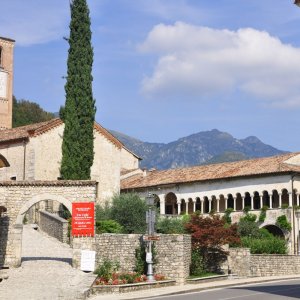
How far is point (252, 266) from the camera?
39.6 metres

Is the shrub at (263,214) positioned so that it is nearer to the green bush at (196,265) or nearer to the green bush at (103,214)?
the green bush at (103,214)

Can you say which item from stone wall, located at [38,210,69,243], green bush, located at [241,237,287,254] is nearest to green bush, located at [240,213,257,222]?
green bush, located at [241,237,287,254]

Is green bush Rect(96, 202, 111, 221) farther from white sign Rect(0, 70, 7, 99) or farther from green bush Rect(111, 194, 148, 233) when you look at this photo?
white sign Rect(0, 70, 7, 99)

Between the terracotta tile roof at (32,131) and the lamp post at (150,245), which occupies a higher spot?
the terracotta tile roof at (32,131)

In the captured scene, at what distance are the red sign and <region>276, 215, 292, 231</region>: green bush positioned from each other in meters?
25.2

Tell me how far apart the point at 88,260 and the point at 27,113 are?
64.4 meters

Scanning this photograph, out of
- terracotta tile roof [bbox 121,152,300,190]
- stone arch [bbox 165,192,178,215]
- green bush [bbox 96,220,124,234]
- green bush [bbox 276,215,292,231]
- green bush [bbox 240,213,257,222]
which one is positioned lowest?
green bush [bbox 96,220,124,234]

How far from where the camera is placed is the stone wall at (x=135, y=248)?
31.0 metres

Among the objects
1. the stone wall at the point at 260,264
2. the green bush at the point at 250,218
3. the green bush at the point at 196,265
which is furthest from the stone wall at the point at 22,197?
the green bush at the point at 250,218

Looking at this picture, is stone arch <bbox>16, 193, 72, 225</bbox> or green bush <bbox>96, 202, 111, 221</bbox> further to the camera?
green bush <bbox>96, 202, 111, 221</bbox>

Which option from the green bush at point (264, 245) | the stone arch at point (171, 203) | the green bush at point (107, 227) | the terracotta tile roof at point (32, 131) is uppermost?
the terracotta tile roof at point (32, 131)

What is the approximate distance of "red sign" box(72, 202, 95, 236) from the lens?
30.2 metres

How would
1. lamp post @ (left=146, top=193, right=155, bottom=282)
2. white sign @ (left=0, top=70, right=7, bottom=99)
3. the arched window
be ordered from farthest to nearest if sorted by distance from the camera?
white sign @ (left=0, top=70, right=7, bottom=99) → the arched window → lamp post @ (left=146, top=193, right=155, bottom=282)

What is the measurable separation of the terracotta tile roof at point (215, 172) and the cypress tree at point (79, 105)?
58.4 feet
